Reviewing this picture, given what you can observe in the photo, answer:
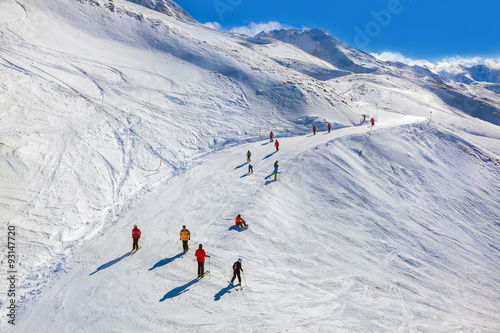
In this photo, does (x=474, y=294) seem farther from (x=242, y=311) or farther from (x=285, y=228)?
(x=242, y=311)

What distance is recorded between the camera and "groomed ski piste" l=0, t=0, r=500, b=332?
10750 millimetres

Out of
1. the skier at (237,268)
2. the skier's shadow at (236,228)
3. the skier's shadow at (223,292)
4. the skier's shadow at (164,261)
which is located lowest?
the skier's shadow at (164,261)

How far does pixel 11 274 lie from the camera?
1173 cm

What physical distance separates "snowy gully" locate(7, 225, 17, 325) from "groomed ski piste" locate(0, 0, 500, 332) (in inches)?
7.2

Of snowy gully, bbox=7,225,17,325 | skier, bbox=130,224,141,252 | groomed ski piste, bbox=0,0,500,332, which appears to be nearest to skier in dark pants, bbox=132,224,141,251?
skier, bbox=130,224,141,252

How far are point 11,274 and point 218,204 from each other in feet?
34.9

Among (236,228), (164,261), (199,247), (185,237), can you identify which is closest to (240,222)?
(236,228)

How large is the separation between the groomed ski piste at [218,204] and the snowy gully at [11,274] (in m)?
0.18

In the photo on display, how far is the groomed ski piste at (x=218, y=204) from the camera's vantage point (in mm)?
10750

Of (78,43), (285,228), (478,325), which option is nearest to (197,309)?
(285,228)

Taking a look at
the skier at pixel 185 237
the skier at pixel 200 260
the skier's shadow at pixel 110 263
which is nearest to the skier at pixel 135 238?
the skier's shadow at pixel 110 263

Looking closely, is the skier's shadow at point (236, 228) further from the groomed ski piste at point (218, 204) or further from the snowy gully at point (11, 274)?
the snowy gully at point (11, 274)

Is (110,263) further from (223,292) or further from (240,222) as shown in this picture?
(240,222)

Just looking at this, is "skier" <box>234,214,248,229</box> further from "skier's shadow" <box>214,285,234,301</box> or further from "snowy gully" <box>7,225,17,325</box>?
"snowy gully" <box>7,225,17,325</box>
